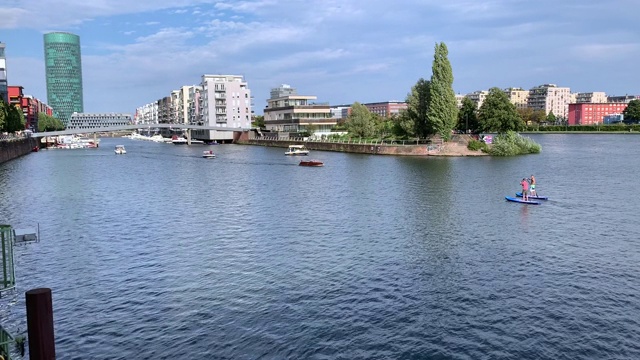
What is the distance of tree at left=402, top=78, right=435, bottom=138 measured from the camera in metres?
130

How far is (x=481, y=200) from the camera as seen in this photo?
57188mm

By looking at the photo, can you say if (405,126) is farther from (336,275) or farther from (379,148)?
(336,275)

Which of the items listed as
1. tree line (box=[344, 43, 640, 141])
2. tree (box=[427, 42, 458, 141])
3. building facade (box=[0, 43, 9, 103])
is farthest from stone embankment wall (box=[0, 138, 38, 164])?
tree (box=[427, 42, 458, 141])

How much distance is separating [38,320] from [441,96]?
384 ft

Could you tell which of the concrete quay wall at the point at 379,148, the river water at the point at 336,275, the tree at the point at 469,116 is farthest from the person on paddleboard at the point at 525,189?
the tree at the point at 469,116

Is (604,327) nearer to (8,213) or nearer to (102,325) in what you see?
(102,325)

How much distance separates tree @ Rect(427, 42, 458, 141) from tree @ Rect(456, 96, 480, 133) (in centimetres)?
2609

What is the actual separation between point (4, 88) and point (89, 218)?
6277 inches

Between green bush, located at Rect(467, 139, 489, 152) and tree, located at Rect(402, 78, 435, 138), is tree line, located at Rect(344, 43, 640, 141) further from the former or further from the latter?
green bush, located at Rect(467, 139, 489, 152)

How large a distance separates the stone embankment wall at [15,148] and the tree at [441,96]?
3834 inches

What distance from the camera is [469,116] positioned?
15088 centimetres

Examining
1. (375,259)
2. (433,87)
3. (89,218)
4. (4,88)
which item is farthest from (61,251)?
(4,88)

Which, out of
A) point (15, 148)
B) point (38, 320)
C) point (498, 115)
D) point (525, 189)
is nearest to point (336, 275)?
Result: point (38, 320)

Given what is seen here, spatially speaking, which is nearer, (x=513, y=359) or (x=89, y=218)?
(x=513, y=359)
